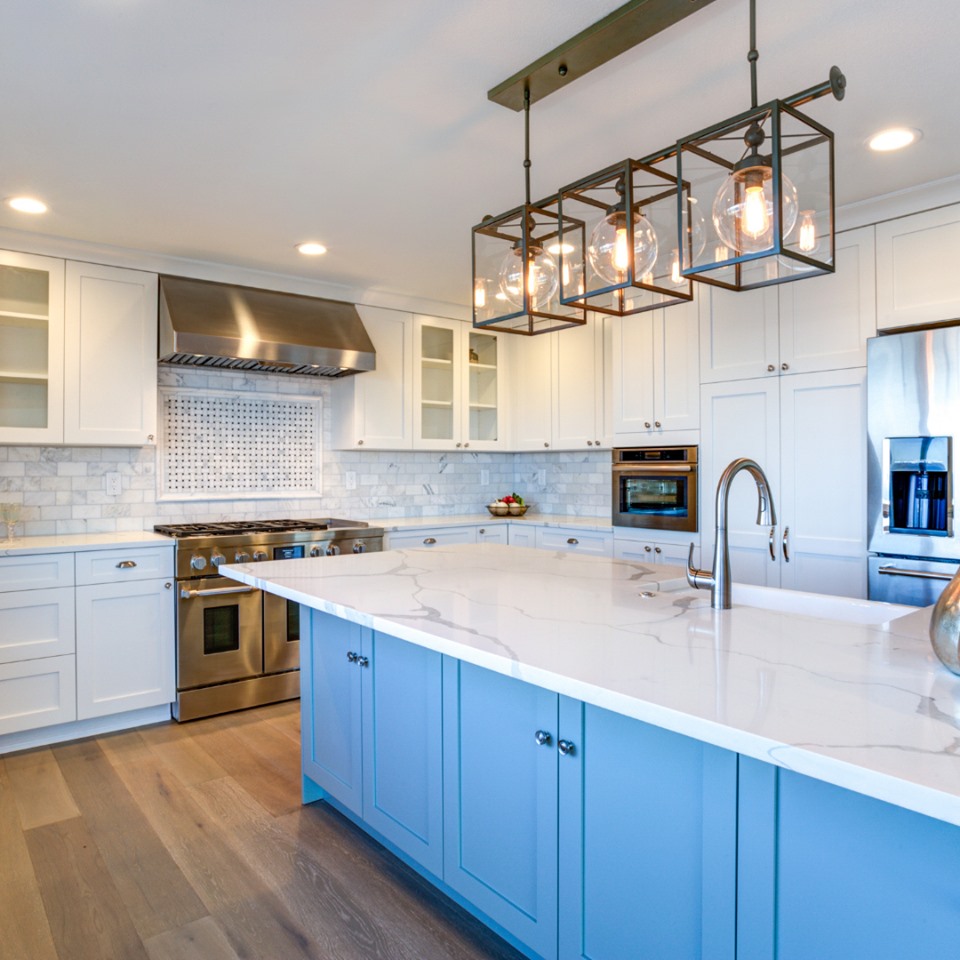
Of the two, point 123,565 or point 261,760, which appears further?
point 123,565

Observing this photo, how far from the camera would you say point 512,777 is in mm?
1728

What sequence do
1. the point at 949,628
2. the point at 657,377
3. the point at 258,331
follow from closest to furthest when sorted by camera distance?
1. the point at 949,628
2. the point at 258,331
3. the point at 657,377

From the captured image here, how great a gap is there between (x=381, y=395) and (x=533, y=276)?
9.09ft

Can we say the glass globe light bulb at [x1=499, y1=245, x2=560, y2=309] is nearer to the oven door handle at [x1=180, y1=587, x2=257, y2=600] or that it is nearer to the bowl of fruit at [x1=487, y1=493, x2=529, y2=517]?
the oven door handle at [x1=180, y1=587, x2=257, y2=600]

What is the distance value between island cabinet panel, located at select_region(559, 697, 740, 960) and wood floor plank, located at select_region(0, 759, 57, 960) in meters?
1.42

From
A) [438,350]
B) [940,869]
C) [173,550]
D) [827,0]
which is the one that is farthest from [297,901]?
[438,350]

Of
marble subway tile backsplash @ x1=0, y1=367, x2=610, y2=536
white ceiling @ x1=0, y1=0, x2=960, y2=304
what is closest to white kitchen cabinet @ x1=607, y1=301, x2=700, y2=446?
marble subway tile backsplash @ x1=0, y1=367, x2=610, y2=536

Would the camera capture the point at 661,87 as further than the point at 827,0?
Yes

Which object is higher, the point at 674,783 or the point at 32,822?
the point at 674,783

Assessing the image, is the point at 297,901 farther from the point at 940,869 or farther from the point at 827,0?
the point at 827,0

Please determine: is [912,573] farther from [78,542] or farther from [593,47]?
[78,542]

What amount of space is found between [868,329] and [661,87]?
5.11 feet

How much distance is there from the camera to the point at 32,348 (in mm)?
3582

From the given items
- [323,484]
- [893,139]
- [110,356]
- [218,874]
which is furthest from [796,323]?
[110,356]
